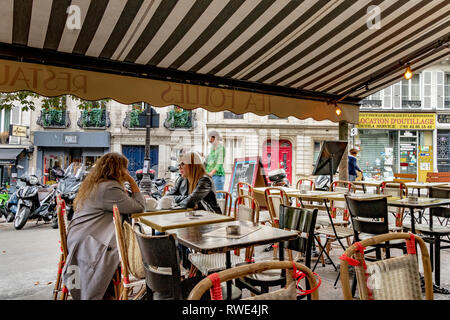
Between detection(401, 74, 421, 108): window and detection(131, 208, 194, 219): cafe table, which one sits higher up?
detection(401, 74, 421, 108): window

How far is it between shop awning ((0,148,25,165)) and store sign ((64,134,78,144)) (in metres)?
2.05

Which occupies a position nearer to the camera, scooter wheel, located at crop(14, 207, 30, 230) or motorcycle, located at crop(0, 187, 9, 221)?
scooter wheel, located at crop(14, 207, 30, 230)

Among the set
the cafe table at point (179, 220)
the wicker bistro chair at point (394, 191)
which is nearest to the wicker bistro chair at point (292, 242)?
the cafe table at point (179, 220)

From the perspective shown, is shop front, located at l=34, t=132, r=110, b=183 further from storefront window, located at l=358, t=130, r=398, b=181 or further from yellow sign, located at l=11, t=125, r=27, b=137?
storefront window, located at l=358, t=130, r=398, b=181

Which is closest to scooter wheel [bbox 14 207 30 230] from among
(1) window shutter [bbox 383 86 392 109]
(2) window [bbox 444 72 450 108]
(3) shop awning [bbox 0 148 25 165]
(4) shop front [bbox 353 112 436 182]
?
(3) shop awning [bbox 0 148 25 165]

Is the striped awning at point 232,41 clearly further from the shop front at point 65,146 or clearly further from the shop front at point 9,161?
the shop front at point 9,161

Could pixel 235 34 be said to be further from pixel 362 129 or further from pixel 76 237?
pixel 362 129

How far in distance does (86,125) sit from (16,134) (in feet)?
9.90

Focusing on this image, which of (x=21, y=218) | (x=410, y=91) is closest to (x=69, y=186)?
(x=21, y=218)

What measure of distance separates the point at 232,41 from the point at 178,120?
12.8 meters

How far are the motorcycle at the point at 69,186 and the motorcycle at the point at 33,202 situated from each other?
0.26 meters

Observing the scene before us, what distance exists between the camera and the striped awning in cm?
296
